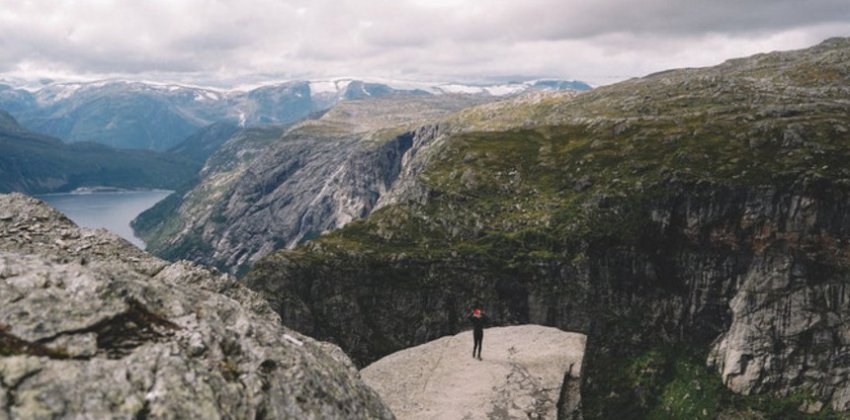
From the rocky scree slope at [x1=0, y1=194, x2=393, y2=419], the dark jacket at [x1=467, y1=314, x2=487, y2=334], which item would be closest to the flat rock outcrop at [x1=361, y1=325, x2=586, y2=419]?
the dark jacket at [x1=467, y1=314, x2=487, y2=334]

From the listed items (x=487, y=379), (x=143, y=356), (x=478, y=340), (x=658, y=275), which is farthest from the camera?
(x=658, y=275)

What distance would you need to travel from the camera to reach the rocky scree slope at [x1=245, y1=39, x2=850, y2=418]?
13975 cm

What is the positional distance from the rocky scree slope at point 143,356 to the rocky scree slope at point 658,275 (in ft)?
458

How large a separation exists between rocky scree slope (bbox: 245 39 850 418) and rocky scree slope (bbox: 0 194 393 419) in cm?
13968

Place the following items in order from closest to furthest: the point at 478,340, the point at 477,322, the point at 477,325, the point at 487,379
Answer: the point at 487,379, the point at 477,322, the point at 477,325, the point at 478,340

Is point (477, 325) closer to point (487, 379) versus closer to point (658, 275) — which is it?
point (487, 379)

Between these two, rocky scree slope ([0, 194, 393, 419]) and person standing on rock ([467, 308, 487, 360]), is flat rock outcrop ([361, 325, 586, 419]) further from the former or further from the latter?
rocky scree slope ([0, 194, 393, 419])

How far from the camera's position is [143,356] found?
11.7 m

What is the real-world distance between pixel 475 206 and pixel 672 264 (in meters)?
63.4

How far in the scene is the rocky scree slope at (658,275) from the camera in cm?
13975

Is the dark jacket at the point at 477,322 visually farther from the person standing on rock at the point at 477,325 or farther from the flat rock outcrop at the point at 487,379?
the flat rock outcrop at the point at 487,379

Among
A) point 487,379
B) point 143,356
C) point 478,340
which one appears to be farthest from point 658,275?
point 143,356

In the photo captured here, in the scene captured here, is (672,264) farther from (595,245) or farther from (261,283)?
(261,283)

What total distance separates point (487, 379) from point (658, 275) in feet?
462
